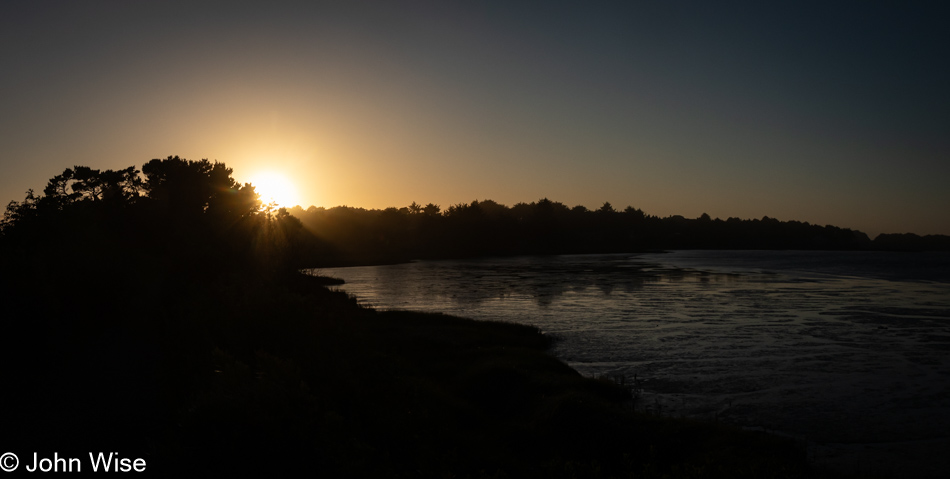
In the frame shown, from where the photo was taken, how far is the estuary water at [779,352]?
678 inches

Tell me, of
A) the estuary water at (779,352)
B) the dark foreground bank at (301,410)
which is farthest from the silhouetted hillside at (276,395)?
the estuary water at (779,352)

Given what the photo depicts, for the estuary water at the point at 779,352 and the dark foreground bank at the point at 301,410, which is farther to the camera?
the estuary water at the point at 779,352

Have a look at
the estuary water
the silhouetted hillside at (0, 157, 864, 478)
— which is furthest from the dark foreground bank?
the estuary water

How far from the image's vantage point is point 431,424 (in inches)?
586

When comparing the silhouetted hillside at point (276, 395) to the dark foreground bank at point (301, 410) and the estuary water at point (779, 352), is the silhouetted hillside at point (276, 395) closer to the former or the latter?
the dark foreground bank at point (301, 410)

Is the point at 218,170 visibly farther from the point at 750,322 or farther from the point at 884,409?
the point at 884,409

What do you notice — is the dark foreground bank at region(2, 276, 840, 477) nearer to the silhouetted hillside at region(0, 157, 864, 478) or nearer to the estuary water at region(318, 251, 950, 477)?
the silhouetted hillside at region(0, 157, 864, 478)

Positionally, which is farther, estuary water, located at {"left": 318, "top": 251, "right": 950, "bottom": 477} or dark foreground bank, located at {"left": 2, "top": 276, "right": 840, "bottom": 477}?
estuary water, located at {"left": 318, "top": 251, "right": 950, "bottom": 477}

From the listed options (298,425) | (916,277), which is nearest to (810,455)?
(298,425)

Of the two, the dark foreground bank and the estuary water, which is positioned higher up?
the dark foreground bank

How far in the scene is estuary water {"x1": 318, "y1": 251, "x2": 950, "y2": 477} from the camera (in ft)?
56.5

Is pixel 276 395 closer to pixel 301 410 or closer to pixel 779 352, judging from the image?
pixel 301 410

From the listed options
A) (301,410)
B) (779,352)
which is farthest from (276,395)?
(779,352)

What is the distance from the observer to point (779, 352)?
29.0 m
